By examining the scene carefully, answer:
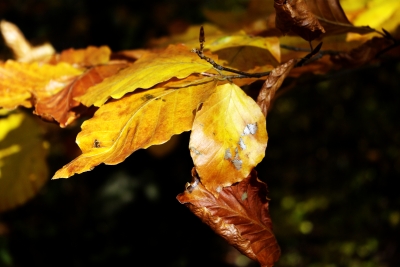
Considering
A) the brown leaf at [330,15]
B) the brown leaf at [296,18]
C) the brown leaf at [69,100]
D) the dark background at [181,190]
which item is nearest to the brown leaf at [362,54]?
the brown leaf at [330,15]

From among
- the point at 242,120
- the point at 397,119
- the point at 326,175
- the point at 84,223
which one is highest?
the point at 242,120

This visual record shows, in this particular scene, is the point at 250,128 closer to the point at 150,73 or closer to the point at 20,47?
the point at 150,73

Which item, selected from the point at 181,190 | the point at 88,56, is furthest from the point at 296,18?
the point at 181,190

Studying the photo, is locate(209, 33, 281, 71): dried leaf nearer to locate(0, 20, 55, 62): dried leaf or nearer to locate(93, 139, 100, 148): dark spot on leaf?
locate(93, 139, 100, 148): dark spot on leaf

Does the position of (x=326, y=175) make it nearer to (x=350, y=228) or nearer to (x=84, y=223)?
(x=350, y=228)

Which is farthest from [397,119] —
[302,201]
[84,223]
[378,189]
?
[84,223]

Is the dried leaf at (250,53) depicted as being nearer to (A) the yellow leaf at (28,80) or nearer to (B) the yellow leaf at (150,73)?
(B) the yellow leaf at (150,73)

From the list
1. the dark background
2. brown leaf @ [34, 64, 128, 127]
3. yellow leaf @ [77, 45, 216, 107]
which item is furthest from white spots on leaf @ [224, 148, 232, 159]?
the dark background
